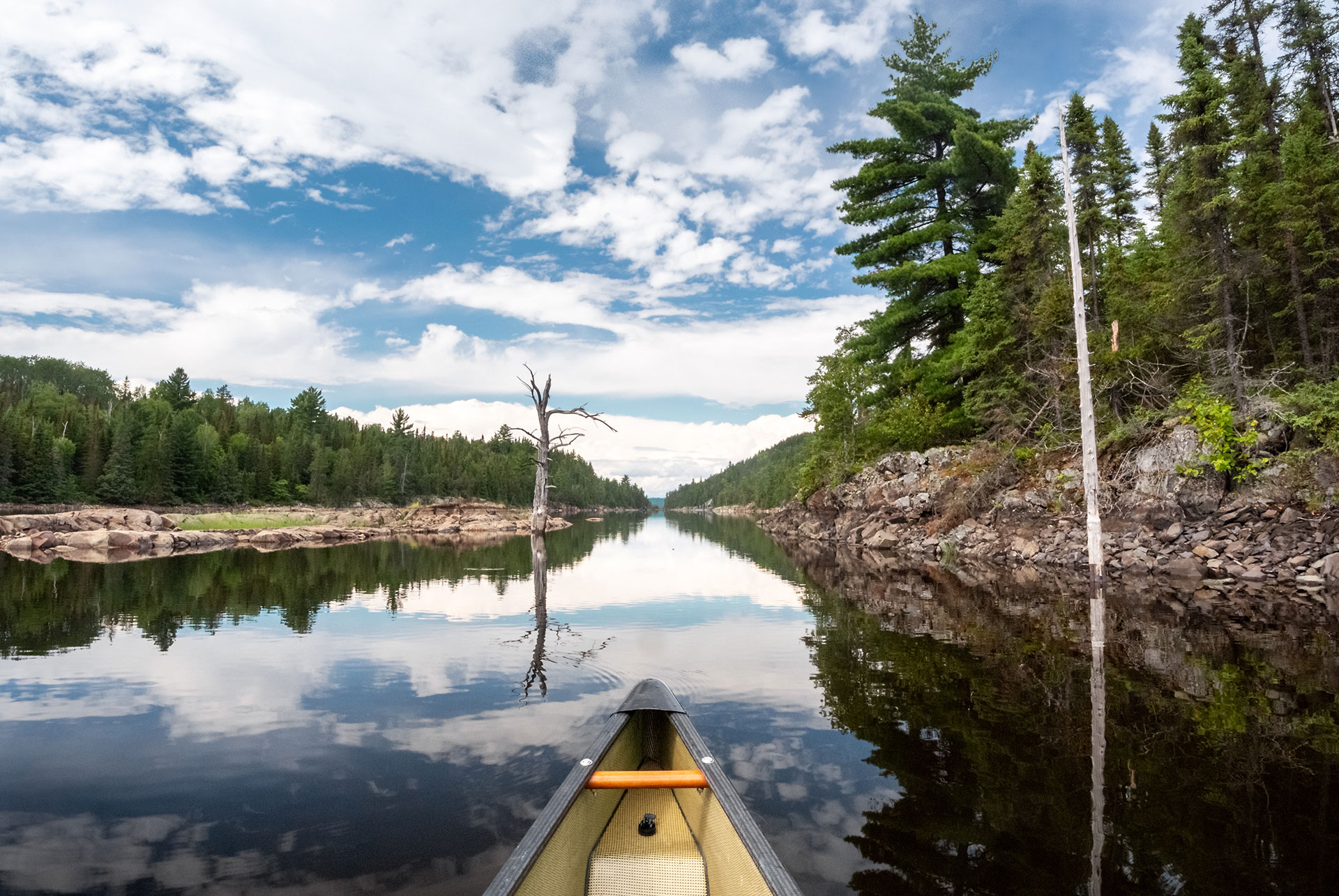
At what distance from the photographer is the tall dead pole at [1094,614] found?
4.72 metres

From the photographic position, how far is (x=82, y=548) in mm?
33219

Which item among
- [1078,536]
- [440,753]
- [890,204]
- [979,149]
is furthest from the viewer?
[890,204]

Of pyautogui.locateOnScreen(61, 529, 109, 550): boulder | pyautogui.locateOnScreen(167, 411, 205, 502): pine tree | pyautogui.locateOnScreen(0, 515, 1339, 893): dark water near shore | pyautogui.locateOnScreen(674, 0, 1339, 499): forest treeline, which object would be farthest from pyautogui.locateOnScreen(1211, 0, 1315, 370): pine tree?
pyautogui.locateOnScreen(167, 411, 205, 502): pine tree

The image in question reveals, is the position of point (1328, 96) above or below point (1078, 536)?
above

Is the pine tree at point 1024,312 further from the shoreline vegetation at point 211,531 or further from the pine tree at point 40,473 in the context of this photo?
the pine tree at point 40,473

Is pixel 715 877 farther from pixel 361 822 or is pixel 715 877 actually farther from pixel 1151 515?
pixel 1151 515

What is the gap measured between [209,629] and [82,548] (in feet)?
96.5

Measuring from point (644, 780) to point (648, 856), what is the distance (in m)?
0.46

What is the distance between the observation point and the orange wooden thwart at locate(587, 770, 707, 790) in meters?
4.38

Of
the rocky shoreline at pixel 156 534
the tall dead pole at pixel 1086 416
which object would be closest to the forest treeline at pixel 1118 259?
the tall dead pole at pixel 1086 416

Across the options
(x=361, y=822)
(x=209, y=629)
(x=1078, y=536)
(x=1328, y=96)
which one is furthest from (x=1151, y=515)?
(x=209, y=629)

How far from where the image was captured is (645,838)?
14.6ft

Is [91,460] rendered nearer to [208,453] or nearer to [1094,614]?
[208,453]

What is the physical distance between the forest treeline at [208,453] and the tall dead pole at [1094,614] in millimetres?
49129
